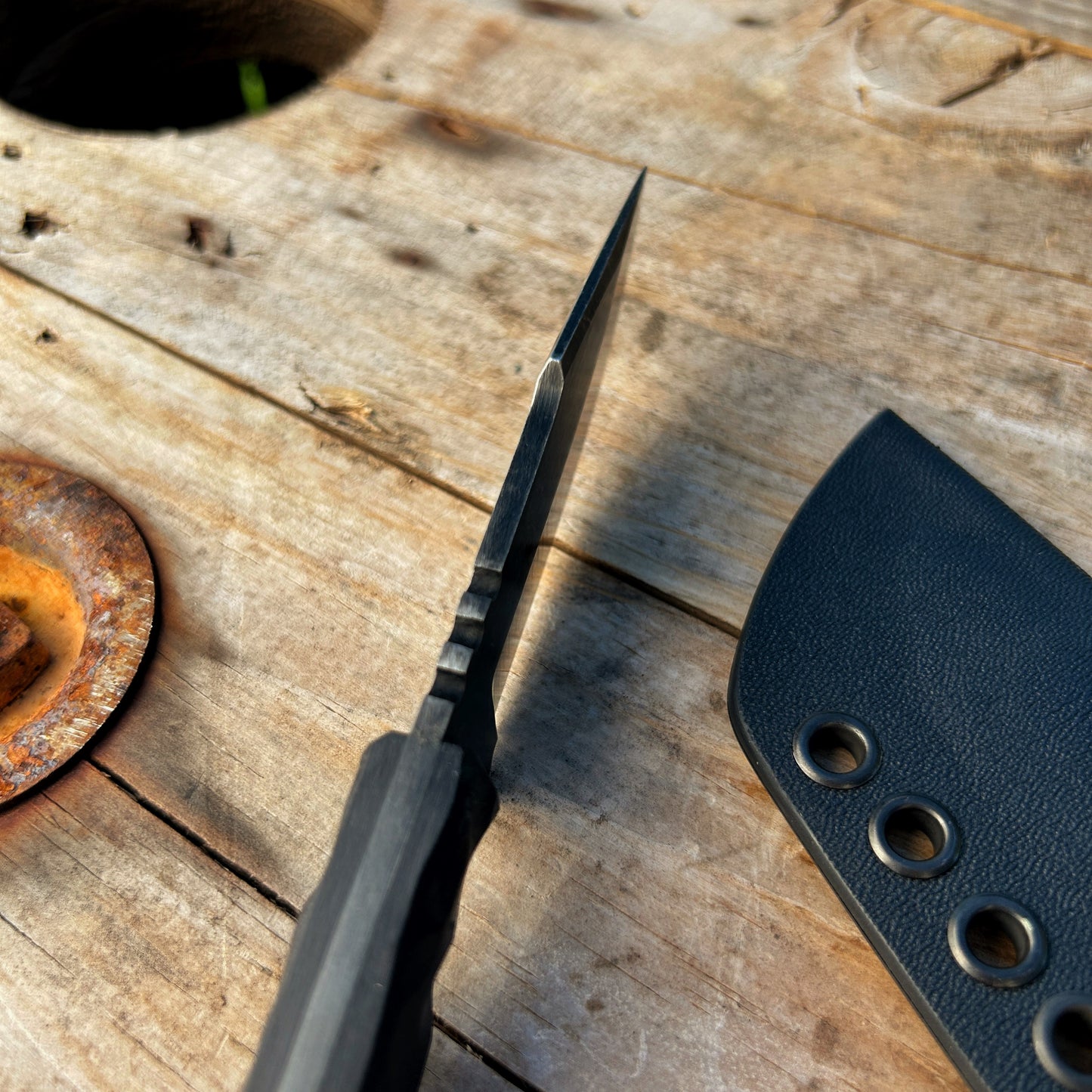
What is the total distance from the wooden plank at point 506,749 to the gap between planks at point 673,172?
39cm

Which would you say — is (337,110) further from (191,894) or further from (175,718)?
(191,894)

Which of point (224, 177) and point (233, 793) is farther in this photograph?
point (224, 177)

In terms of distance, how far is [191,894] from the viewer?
543 mm

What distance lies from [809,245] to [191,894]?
71 cm

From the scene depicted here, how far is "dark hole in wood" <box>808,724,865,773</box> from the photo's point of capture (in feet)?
1.84

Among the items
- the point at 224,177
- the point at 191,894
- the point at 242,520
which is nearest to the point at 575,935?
the point at 191,894

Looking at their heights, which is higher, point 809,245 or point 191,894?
point 809,245

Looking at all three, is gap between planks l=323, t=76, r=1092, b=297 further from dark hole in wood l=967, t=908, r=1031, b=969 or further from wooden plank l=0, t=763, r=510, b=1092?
wooden plank l=0, t=763, r=510, b=1092

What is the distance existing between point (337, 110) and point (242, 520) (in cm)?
49

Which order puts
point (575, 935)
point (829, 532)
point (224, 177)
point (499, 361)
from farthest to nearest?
point (224, 177), point (499, 361), point (829, 532), point (575, 935)

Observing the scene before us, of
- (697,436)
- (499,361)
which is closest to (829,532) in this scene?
(697,436)

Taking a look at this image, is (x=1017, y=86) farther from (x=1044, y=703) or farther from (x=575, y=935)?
(x=575, y=935)

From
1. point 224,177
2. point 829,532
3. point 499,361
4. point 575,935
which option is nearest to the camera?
point 575,935

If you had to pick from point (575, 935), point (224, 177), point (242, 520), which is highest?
point (224, 177)
